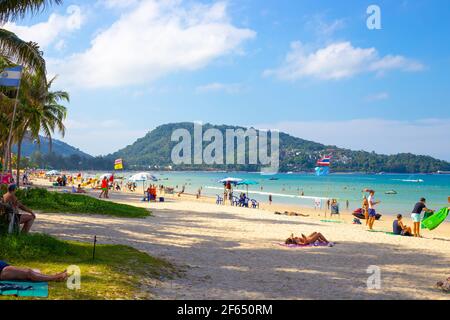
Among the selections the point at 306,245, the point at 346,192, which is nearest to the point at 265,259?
the point at 306,245

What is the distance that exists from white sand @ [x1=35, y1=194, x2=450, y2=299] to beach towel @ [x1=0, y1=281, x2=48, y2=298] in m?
1.52

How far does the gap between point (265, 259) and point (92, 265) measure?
165 inches

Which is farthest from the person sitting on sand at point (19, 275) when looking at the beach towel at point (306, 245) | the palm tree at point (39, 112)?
the palm tree at point (39, 112)

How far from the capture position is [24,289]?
5.14 metres

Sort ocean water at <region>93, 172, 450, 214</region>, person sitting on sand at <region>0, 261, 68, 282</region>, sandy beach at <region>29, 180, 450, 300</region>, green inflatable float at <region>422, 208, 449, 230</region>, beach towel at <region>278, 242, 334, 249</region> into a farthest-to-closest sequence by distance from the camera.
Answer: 1. ocean water at <region>93, 172, 450, 214</region>
2. green inflatable float at <region>422, 208, 449, 230</region>
3. beach towel at <region>278, 242, 334, 249</region>
4. sandy beach at <region>29, 180, 450, 300</region>
5. person sitting on sand at <region>0, 261, 68, 282</region>

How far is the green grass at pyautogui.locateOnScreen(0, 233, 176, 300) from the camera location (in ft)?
18.2

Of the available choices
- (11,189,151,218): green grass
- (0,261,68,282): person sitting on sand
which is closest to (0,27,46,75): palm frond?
(11,189,151,218): green grass

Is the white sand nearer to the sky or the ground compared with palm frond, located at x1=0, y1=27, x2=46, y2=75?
nearer to the ground

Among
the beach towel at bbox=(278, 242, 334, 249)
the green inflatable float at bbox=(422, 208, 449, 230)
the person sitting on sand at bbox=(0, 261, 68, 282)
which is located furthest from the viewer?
the green inflatable float at bbox=(422, 208, 449, 230)

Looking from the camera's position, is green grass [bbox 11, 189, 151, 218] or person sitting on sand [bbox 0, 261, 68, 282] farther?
green grass [bbox 11, 189, 151, 218]

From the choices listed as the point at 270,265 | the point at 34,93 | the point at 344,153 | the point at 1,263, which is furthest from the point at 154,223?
the point at 344,153

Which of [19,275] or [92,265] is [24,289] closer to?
[19,275]

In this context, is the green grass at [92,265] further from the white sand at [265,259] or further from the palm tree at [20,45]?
the palm tree at [20,45]

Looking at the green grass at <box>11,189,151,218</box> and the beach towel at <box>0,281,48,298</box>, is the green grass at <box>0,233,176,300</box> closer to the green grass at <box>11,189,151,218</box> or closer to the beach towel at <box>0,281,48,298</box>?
the beach towel at <box>0,281,48,298</box>
